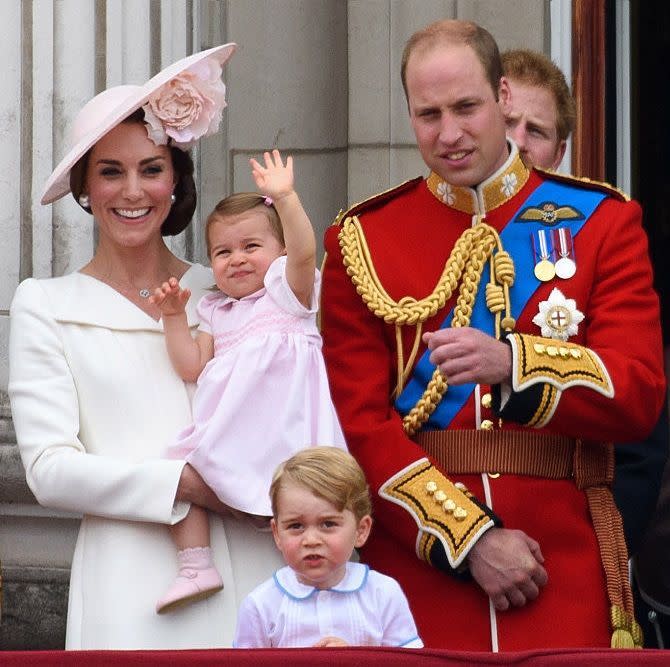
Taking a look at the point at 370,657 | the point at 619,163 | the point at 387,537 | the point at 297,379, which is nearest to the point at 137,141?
the point at 297,379

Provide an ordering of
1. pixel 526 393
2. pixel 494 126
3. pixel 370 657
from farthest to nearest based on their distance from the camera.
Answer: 1. pixel 494 126
2. pixel 526 393
3. pixel 370 657

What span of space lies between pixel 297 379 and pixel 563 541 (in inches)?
23.0

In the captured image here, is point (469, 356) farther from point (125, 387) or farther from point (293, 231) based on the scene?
point (125, 387)

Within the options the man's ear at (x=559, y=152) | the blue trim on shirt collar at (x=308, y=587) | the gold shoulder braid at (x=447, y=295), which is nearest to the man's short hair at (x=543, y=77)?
the man's ear at (x=559, y=152)

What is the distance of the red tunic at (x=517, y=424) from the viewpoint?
3721 millimetres

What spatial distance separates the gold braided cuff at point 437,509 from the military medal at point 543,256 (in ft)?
1.37

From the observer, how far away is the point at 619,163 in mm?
5910

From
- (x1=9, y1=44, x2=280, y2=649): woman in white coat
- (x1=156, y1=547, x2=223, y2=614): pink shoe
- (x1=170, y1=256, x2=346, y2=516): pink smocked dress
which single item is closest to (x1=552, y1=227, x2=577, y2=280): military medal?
(x1=170, y1=256, x2=346, y2=516): pink smocked dress

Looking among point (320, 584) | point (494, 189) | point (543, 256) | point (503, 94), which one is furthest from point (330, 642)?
point (503, 94)

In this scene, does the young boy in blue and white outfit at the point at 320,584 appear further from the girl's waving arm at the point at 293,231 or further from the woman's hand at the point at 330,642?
the girl's waving arm at the point at 293,231

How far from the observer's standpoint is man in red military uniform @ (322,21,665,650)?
370 centimetres

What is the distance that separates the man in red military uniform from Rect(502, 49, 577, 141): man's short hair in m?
0.54

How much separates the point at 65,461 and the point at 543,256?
0.98 metres

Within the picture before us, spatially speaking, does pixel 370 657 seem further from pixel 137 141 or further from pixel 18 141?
pixel 18 141
